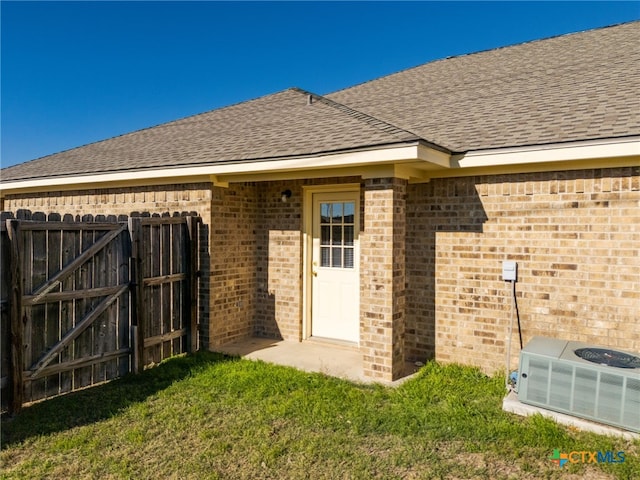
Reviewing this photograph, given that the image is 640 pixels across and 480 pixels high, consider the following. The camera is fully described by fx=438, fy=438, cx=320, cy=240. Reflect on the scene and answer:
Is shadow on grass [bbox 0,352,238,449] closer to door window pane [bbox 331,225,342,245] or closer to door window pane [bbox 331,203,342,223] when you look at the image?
door window pane [bbox 331,225,342,245]

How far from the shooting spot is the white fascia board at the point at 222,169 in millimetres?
4906

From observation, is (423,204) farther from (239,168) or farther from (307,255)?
(239,168)

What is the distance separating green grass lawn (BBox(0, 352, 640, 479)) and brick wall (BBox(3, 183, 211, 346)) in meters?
1.90

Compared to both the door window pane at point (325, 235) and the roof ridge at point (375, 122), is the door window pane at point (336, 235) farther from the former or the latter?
the roof ridge at point (375, 122)

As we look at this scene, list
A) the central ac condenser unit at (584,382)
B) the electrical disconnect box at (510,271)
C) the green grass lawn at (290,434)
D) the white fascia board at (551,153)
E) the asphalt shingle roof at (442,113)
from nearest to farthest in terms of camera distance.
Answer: the green grass lawn at (290,434) → the central ac condenser unit at (584,382) → the white fascia board at (551,153) → the electrical disconnect box at (510,271) → the asphalt shingle roof at (442,113)

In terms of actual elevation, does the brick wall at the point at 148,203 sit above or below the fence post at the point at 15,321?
above

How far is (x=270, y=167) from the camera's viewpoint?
5777 millimetres

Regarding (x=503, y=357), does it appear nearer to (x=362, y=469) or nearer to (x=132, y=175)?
(x=362, y=469)

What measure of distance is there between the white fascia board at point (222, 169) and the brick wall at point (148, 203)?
0.51 ft

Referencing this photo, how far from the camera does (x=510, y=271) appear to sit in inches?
204

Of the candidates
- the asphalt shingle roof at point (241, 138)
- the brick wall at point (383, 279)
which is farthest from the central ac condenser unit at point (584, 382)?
the asphalt shingle roof at point (241, 138)

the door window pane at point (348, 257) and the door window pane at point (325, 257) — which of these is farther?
the door window pane at point (325, 257)

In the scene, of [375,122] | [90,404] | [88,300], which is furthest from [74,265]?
[375,122]

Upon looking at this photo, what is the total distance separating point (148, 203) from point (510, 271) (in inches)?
220
